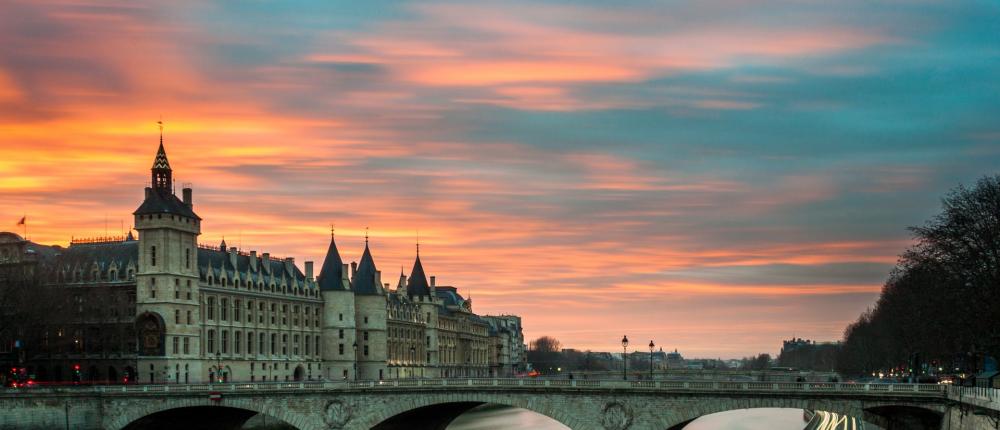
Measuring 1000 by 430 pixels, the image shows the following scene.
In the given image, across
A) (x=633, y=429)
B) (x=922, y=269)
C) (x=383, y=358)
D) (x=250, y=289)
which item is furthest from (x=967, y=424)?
(x=383, y=358)

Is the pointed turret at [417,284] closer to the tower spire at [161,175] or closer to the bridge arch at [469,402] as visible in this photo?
the tower spire at [161,175]

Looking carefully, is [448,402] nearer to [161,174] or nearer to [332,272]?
[161,174]

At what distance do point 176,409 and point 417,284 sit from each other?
98711mm

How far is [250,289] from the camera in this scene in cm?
13150

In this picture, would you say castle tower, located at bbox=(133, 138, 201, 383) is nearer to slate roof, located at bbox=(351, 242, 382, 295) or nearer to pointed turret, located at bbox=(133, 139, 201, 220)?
pointed turret, located at bbox=(133, 139, 201, 220)

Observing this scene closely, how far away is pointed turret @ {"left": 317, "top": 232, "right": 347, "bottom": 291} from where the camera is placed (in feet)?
488

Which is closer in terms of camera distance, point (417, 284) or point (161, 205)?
point (161, 205)

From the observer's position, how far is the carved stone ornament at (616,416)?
7219 cm

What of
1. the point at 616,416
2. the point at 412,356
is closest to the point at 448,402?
the point at 616,416

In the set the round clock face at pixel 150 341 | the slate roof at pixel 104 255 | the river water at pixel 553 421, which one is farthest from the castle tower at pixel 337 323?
the round clock face at pixel 150 341

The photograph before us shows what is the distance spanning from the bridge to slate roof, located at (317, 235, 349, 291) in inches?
1922

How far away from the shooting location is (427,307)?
187125 mm

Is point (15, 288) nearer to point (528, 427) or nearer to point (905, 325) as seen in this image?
point (528, 427)

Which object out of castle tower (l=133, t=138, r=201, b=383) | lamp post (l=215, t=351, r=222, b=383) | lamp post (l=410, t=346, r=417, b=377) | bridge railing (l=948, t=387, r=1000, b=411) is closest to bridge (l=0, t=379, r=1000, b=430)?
bridge railing (l=948, t=387, r=1000, b=411)
